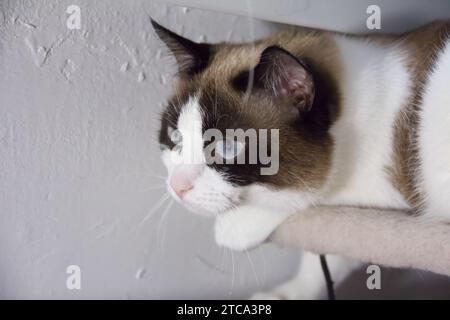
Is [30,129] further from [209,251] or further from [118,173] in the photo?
[209,251]

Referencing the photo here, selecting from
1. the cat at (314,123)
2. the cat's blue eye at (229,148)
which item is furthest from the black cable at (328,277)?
the cat's blue eye at (229,148)

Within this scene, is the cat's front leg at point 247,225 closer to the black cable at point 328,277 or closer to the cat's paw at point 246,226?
the cat's paw at point 246,226

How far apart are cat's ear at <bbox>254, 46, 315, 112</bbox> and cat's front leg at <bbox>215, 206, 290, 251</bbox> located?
0.62 feet

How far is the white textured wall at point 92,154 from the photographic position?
76cm

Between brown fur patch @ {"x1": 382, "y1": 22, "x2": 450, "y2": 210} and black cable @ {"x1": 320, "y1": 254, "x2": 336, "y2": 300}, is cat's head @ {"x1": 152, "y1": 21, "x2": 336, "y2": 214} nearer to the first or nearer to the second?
brown fur patch @ {"x1": 382, "y1": 22, "x2": 450, "y2": 210}

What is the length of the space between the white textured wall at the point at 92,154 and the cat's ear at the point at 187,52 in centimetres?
12

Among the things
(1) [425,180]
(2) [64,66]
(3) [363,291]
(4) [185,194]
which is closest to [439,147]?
(1) [425,180]

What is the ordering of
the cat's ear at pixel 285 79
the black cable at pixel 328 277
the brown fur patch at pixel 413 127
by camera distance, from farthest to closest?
the black cable at pixel 328 277 → the brown fur patch at pixel 413 127 → the cat's ear at pixel 285 79

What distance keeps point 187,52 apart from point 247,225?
1.00 feet

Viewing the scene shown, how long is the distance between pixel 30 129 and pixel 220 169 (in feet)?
1.20

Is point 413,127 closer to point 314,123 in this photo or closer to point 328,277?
point 314,123

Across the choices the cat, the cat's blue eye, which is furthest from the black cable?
the cat's blue eye

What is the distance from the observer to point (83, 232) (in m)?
0.87

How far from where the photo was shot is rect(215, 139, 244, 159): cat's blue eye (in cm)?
64
